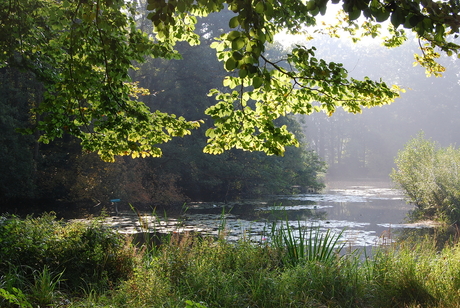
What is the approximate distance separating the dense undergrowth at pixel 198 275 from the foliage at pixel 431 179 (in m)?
9.06

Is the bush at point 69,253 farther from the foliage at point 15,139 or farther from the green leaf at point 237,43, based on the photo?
the foliage at point 15,139

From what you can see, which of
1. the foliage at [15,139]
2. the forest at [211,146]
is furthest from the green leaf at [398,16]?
the foliage at [15,139]

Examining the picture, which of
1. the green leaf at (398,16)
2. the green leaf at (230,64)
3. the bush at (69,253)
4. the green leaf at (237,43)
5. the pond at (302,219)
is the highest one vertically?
the green leaf at (398,16)

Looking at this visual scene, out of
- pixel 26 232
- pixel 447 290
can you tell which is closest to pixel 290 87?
pixel 447 290

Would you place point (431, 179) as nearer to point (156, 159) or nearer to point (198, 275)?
point (198, 275)

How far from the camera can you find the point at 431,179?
48.6ft

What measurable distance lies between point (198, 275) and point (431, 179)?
480 inches

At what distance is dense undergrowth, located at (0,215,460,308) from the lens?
4.44m

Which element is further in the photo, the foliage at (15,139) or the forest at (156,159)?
the forest at (156,159)

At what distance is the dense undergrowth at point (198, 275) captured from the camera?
444cm

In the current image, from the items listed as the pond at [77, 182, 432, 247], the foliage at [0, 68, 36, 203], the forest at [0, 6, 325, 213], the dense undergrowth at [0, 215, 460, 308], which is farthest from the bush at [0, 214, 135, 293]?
the foliage at [0, 68, 36, 203]

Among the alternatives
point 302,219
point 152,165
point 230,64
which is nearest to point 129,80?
point 230,64

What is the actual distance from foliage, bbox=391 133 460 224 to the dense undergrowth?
9061 mm

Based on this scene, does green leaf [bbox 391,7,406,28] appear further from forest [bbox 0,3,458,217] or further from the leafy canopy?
forest [bbox 0,3,458,217]
